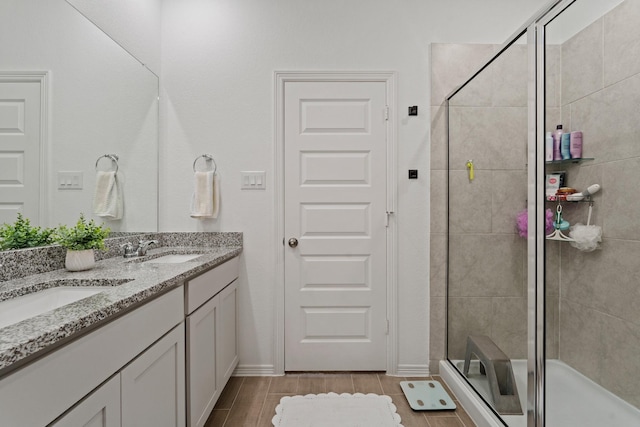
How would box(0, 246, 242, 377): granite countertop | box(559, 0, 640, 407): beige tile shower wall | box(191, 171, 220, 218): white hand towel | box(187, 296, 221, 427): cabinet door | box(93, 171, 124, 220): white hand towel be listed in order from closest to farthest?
box(0, 246, 242, 377): granite countertop
box(559, 0, 640, 407): beige tile shower wall
box(187, 296, 221, 427): cabinet door
box(93, 171, 124, 220): white hand towel
box(191, 171, 220, 218): white hand towel

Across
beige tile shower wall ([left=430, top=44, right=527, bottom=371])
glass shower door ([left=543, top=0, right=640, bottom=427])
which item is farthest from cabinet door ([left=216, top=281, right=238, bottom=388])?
glass shower door ([left=543, top=0, right=640, bottom=427])

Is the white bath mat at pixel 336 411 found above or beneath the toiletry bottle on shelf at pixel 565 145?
beneath

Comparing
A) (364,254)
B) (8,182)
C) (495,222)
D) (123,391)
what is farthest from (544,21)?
(8,182)

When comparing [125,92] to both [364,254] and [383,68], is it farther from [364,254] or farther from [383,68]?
[364,254]

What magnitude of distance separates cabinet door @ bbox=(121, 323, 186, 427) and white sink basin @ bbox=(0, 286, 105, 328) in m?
0.33

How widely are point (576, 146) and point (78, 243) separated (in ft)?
7.29

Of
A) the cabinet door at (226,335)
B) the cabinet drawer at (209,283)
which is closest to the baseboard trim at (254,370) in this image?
the cabinet door at (226,335)

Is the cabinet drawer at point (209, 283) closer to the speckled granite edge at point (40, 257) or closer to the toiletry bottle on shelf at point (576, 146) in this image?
the speckled granite edge at point (40, 257)

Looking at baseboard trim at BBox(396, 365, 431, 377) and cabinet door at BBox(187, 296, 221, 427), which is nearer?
cabinet door at BBox(187, 296, 221, 427)

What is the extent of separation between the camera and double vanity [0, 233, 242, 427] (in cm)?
73

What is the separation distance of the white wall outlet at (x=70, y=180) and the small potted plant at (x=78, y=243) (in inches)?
7.7

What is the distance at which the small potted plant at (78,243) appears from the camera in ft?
4.78

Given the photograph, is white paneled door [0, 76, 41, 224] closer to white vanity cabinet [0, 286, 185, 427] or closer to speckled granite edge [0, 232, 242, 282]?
speckled granite edge [0, 232, 242, 282]

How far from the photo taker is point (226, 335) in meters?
2.10
